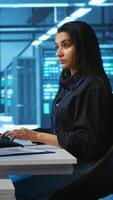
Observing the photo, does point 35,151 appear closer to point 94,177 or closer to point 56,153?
point 56,153

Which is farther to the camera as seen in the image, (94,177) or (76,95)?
(76,95)

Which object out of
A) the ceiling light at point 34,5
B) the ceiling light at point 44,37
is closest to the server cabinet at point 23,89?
the ceiling light at point 44,37

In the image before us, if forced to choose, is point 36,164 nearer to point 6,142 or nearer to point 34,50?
point 6,142

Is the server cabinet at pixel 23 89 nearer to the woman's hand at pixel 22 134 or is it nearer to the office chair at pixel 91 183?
the woman's hand at pixel 22 134

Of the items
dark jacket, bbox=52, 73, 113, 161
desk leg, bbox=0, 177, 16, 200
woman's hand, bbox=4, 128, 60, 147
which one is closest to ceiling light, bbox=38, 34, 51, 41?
dark jacket, bbox=52, 73, 113, 161

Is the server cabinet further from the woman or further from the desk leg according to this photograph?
the desk leg

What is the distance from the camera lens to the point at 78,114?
1628mm

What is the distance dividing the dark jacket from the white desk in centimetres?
22

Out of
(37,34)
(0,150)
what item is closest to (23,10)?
(37,34)

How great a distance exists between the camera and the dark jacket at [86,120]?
1586 mm

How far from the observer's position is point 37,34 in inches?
163

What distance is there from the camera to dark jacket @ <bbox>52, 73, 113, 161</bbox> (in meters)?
1.59

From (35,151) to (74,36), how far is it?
1.85ft

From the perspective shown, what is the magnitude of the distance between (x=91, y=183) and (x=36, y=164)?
0.27 m
